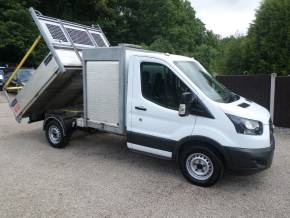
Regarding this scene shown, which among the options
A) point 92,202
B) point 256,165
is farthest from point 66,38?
point 256,165

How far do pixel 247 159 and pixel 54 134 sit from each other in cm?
458

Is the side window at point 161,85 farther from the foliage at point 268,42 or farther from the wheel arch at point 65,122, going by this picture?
the foliage at point 268,42

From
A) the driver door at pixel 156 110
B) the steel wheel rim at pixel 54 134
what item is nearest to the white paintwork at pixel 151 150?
the driver door at pixel 156 110

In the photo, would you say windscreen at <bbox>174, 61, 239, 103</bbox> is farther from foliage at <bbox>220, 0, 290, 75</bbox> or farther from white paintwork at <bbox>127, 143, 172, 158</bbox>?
foliage at <bbox>220, 0, 290, 75</bbox>

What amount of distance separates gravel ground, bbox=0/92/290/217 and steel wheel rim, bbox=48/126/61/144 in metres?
0.26

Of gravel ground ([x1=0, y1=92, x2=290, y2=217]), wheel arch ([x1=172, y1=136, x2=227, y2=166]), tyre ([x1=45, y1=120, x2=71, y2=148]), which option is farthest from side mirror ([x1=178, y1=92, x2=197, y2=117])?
tyre ([x1=45, y1=120, x2=71, y2=148])

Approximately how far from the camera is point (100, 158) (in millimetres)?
6602

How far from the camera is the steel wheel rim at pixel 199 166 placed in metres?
5.06

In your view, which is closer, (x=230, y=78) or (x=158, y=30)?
(x=230, y=78)

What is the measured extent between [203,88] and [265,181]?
197cm

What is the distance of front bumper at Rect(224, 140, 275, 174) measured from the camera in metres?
4.70

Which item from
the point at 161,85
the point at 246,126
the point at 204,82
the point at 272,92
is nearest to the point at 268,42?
the point at 272,92

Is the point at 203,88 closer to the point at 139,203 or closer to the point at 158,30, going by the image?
the point at 139,203

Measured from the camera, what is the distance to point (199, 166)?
517 centimetres
